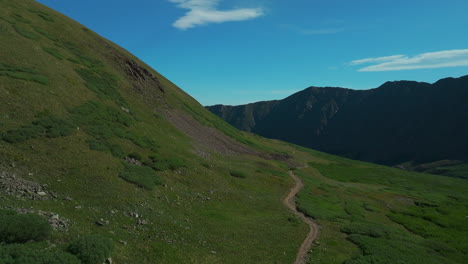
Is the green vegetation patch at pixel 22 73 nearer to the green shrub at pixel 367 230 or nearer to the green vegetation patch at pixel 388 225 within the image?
the green vegetation patch at pixel 388 225

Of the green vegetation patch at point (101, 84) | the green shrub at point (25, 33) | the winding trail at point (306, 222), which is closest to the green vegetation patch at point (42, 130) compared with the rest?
the green vegetation patch at point (101, 84)

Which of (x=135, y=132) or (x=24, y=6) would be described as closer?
(x=135, y=132)

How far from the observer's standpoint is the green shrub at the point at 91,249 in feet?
54.3

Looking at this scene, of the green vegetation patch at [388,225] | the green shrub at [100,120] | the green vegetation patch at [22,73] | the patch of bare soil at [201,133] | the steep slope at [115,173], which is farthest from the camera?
the patch of bare soil at [201,133]

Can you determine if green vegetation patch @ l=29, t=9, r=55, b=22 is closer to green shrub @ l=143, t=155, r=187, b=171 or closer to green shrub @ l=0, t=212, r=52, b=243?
green shrub @ l=143, t=155, r=187, b=171

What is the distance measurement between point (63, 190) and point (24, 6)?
6781cm

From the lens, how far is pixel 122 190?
29.9m

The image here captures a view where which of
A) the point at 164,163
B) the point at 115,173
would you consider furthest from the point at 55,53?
the point at 115,173

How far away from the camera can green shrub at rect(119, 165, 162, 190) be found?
32.8m

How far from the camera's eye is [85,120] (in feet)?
133

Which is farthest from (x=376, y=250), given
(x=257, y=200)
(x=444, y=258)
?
(x=257, y=200)

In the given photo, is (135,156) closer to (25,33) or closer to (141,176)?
(141,176)

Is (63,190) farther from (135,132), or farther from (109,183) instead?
(135,132)

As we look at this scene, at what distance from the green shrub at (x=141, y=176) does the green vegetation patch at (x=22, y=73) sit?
778 inches
